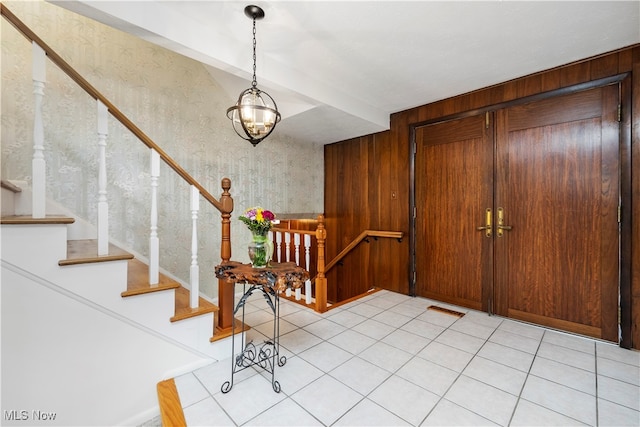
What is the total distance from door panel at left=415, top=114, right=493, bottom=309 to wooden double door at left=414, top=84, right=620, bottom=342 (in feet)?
0.04

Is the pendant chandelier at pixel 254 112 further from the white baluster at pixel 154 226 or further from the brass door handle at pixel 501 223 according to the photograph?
the brass door handle at pixel 501 223

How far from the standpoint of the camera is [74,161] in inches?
98.3

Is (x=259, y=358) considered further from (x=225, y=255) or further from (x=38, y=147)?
(x=38, y=147)

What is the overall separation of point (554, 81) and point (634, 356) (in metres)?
2.50

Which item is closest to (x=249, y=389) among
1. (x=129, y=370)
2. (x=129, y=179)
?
(x=129, y=370)

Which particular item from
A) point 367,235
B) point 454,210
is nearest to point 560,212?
point 454,210

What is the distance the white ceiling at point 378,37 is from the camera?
1.76m

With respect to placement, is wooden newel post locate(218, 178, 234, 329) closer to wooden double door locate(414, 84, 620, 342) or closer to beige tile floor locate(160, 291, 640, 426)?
beige tile floor locate(160, 291, 640, 426)

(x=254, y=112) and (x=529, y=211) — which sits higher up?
(x=254, y=112)

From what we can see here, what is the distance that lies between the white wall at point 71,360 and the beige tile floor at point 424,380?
29cm

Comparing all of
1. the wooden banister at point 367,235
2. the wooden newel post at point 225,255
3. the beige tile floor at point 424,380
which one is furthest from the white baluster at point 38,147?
the wooden banister at point 367,235

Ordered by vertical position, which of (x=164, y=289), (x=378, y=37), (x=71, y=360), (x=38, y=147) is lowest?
(x=71, y=360)

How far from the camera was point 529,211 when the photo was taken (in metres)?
2.68

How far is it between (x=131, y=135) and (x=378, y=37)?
105 inches
